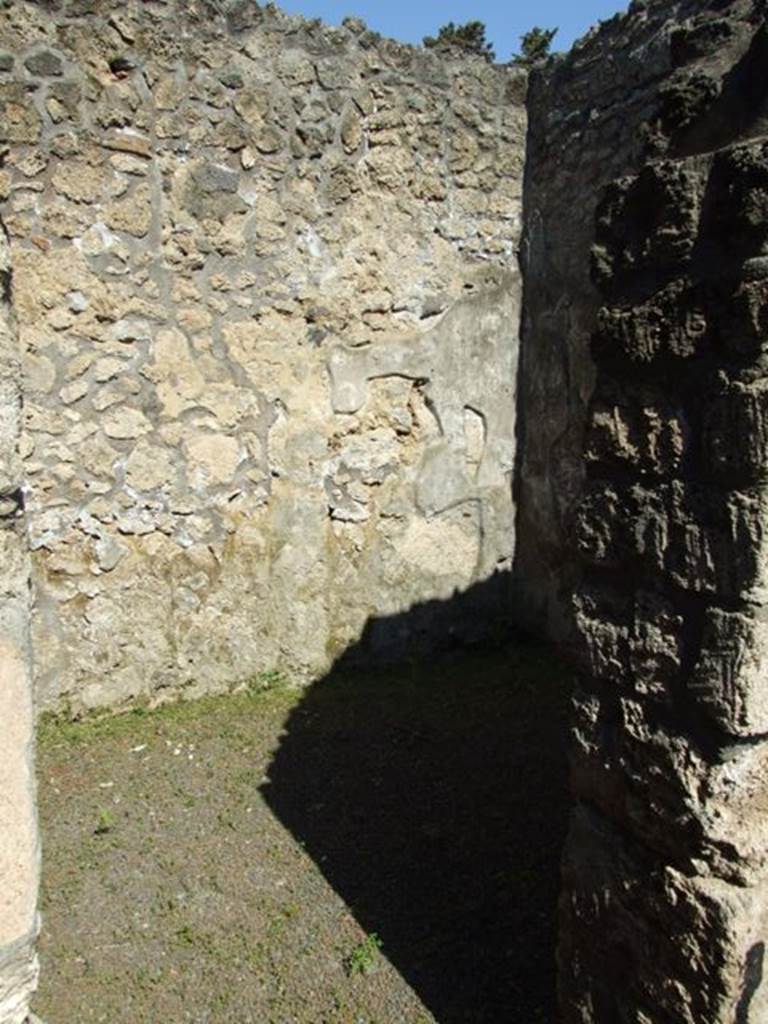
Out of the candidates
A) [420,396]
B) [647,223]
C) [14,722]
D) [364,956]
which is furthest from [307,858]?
[420,396]

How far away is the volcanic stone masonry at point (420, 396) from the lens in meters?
1.67

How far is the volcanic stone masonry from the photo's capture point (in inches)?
65.7

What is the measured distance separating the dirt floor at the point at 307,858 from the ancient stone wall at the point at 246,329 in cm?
49

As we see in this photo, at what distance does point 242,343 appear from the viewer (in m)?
3.98

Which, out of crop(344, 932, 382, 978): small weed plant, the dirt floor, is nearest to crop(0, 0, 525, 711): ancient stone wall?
the dirt floor

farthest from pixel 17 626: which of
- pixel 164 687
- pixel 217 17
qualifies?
pixel 217 17

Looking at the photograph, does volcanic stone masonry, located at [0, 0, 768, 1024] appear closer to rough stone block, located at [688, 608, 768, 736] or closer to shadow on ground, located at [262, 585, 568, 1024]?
rough stone block, located at [688, 608, 768, 736]

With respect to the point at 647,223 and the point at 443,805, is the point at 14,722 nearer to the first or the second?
the point at 647,223

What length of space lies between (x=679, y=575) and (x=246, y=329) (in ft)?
8.92

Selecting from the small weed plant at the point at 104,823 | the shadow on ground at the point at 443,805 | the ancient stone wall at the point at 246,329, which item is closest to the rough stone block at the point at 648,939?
the shadow on ground at the point at 443,805

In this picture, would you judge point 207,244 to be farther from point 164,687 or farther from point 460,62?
point 164,687

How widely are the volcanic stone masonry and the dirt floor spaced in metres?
0.37

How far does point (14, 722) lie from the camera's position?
150cm

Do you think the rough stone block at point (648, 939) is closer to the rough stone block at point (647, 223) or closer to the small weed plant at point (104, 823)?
the rough stone block at point (647, 223)
